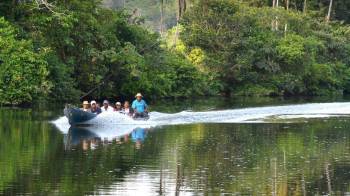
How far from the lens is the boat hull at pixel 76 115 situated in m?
34.8

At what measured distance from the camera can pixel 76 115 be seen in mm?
35125

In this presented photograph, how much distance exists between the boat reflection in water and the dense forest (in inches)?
517

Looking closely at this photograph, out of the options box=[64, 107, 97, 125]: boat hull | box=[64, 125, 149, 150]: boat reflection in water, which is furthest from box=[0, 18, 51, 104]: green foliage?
box=[64, 125, 149, 150]: boat reflection in water

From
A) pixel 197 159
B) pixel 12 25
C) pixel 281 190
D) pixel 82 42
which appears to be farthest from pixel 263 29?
pixel 281 190

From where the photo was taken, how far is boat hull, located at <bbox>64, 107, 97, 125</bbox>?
114 ft

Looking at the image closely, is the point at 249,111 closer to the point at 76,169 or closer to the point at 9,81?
the point at 9,81

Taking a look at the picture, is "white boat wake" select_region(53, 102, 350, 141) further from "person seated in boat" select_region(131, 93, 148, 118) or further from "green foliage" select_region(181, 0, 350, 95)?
"green foliage" select_region(181, 0, 350, 95)

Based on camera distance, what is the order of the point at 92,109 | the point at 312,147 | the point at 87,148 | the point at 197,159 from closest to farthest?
the point at 197,159 < the point at 87,148 < the point at 312,147 < the point at 92,109

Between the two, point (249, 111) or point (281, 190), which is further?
point (249, 111)

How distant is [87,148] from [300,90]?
5085 centimetres

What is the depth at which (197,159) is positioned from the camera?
23.9 m

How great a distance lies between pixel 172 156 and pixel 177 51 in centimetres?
4635

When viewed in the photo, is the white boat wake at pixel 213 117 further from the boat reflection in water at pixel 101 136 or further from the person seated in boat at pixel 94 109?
the person seated in boat at pixel 94 109

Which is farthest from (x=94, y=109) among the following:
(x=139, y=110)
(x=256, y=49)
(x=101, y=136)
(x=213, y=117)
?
(x=256, y=49)
